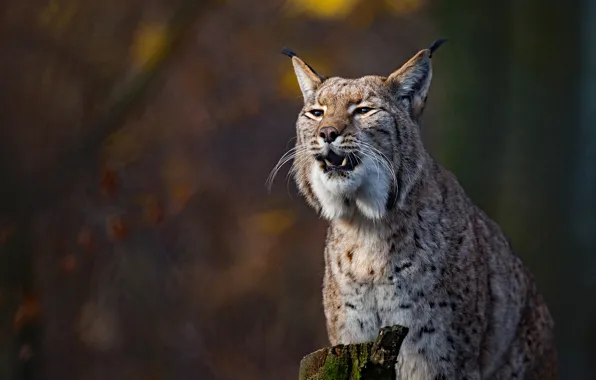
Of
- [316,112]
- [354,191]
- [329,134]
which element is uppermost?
[316,112]

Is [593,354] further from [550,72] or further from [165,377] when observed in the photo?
[165,377]

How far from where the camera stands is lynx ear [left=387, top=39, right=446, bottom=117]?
6.31m

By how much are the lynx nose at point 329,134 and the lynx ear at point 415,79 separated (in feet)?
2.22

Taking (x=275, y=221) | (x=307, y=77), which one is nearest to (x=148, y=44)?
(x=275, y=221)

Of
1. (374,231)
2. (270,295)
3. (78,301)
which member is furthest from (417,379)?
(270,295)

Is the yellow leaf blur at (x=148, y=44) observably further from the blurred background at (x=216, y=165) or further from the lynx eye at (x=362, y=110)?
the lynx eye at (x=362, y=110)

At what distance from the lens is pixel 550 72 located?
1043cm

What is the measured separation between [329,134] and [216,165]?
7.80 metres

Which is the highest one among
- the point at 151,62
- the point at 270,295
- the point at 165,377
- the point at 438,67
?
the point at 438,67

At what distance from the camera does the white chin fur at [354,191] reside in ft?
19.7

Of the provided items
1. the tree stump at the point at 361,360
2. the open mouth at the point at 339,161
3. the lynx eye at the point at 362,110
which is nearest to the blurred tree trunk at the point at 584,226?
the lynx eye at the point at 362,110

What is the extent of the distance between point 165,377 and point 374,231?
6.64 meters

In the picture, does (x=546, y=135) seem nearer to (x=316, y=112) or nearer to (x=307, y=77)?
(x=307, y=77)

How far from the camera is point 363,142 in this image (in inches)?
235
